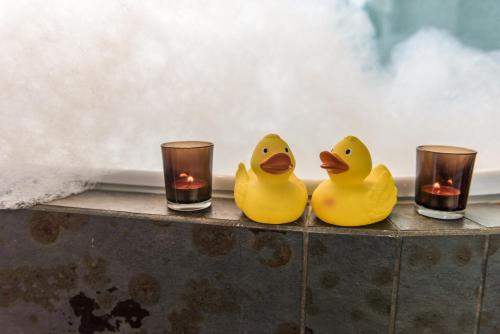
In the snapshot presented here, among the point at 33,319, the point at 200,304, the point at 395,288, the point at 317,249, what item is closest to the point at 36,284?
the point at 33,319

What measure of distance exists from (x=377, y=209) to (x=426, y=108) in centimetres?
40

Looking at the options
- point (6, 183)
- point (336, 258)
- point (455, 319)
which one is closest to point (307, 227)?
point (336, 258)

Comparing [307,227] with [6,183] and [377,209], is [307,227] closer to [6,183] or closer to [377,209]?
[377,209]

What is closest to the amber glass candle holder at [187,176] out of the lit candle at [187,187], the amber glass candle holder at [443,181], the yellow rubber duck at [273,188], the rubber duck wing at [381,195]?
the lit candle at [187,187]

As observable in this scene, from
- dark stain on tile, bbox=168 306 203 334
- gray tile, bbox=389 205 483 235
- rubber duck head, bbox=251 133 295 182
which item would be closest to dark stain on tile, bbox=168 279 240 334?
dark stain on tile, bbox=168 306 203 334

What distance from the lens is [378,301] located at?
0.66 metres

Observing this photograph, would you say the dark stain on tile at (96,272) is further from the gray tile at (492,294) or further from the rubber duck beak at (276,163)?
the gray tile at (492,294)

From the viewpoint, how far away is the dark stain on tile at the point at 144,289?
2.45 ft

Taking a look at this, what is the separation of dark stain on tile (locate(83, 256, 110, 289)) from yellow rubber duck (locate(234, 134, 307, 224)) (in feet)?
1.01

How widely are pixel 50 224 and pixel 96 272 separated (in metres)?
0.14

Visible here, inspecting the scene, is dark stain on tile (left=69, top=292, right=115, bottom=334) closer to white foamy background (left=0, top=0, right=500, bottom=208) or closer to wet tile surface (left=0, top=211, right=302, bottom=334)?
wet tile surface (left=0, top=211, right=302, bottom=334)

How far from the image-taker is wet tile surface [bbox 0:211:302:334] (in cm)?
70

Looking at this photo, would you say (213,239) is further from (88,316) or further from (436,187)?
(436,187)

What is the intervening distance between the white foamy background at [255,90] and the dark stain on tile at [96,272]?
0.19 metres
